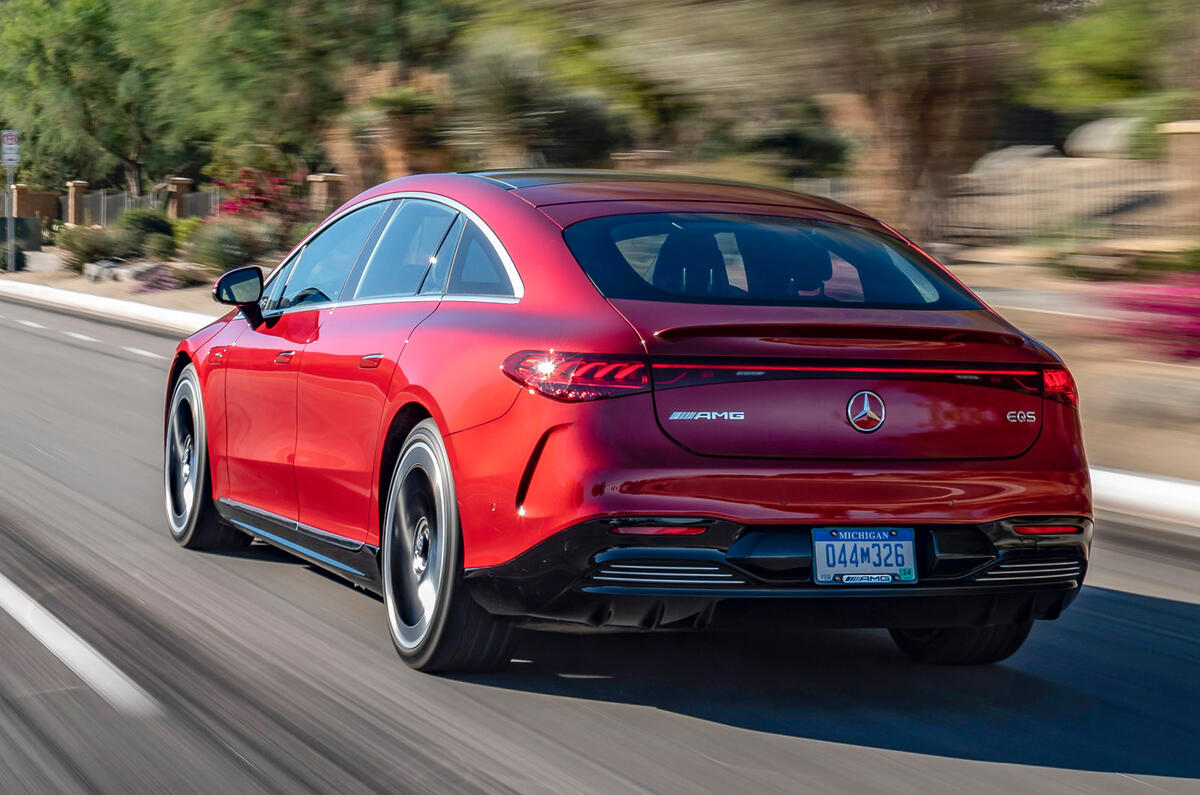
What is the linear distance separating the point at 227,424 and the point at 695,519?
3.09 meters

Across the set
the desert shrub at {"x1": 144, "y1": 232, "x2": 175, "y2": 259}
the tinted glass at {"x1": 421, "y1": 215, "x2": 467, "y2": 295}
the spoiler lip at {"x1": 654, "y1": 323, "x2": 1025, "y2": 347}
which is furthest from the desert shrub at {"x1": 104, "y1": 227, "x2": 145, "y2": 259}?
the spoiler lip at {"x1": 654, "y1": 323, "x2": 1025, "y2": 347}

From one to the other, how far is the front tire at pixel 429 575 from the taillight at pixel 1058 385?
1.78m

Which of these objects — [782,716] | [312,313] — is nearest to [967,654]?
[782,716]

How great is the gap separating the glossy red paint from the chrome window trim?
3 centimetres

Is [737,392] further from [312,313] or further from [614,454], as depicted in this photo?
[312,313]

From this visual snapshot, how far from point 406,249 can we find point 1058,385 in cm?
232

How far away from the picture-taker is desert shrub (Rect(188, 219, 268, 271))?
32.5 m

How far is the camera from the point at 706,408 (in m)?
4.83

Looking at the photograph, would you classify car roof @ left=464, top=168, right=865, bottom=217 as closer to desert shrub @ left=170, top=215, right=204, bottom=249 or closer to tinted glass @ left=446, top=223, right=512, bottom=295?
tinted glass @ left=446, top=223, right=512, bottom=295

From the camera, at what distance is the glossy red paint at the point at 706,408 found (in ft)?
15.8

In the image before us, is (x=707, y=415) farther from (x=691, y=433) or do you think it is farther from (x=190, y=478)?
(x=190, y=478)

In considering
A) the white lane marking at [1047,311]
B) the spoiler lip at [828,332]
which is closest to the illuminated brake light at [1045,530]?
the spoiler lip at [828,332]

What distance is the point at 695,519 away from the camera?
4.80 m

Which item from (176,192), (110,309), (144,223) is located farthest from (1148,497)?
(176,192)
